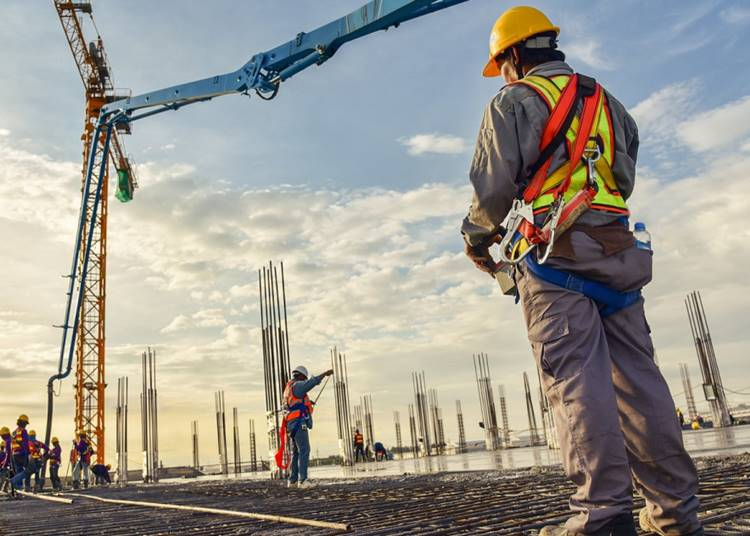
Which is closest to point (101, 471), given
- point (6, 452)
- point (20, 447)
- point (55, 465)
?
point (55, 465)

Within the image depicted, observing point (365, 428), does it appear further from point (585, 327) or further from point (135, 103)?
point (585, 327)

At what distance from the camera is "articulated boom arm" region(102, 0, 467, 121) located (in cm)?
951

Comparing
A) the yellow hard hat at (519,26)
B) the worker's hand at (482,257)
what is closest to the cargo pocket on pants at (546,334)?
the worker's hand at (482,257)

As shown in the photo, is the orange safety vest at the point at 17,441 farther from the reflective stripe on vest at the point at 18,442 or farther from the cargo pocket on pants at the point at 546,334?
the cargo pocket on pants at the point at 546,334

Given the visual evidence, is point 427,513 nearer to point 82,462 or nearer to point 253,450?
point 82,462

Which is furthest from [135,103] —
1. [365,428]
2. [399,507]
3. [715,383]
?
[365,428]

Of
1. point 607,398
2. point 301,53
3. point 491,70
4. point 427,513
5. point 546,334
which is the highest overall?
point 301,53

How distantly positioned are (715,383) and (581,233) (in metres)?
24.5

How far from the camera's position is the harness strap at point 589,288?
2.19m

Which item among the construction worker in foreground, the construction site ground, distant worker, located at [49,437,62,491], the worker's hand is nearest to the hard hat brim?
the construction worker in foreground

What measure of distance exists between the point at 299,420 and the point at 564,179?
23.1ft

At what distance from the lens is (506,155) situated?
7.23ft

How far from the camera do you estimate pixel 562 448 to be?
2127mm

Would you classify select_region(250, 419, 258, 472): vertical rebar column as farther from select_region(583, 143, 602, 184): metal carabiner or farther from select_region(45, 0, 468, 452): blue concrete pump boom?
select_region(583, 143, 602, 184): metal carabiner
